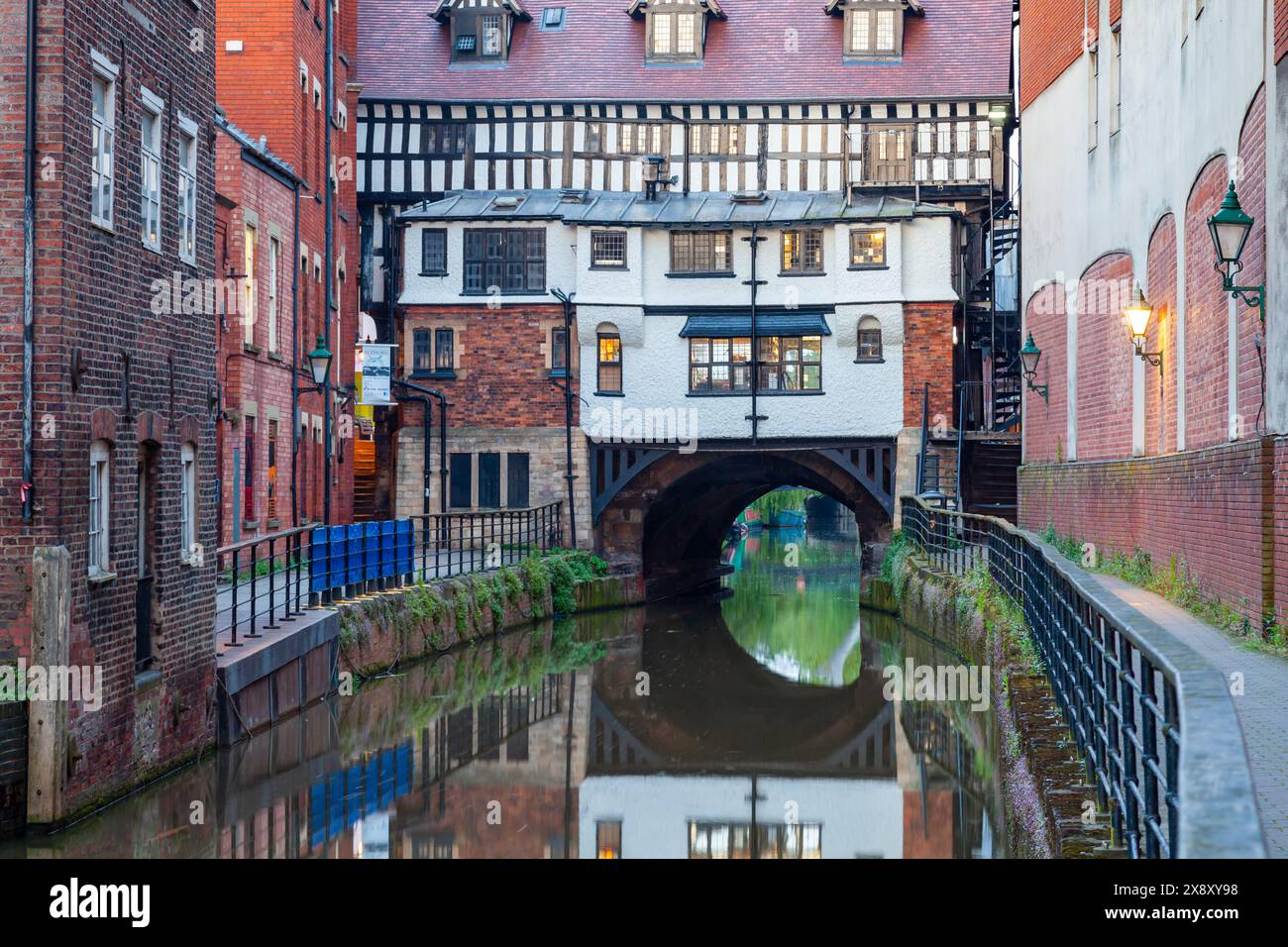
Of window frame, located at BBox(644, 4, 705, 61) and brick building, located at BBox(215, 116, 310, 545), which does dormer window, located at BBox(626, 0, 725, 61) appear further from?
brick building, located at BBox(215, 116, 310, 545)

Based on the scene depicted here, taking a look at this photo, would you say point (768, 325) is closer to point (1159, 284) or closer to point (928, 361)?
point (928, 361)

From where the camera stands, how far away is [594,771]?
51.5ft

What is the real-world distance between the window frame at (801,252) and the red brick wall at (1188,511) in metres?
9.64

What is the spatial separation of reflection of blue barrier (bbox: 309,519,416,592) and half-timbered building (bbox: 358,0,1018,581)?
12.1 meters

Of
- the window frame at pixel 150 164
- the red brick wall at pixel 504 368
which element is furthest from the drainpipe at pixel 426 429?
the window frame at pixel 150 164

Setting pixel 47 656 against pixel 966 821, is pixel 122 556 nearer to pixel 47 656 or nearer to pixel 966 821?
pixel 47 656

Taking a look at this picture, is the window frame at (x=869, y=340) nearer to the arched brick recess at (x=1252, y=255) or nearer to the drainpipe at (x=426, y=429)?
the drainpipe at (x=426, y=429)

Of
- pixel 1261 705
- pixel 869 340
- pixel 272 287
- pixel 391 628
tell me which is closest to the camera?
pixel 1261 705

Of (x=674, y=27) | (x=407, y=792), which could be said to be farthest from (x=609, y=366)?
(x=407, y=792)

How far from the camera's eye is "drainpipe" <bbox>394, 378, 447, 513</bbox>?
34.4 m

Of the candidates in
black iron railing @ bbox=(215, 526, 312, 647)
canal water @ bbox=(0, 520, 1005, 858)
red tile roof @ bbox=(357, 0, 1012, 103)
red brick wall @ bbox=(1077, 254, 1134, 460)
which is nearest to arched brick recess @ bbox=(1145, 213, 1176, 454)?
red brick wall @ bbox=(1077, 254, 1134, 460)

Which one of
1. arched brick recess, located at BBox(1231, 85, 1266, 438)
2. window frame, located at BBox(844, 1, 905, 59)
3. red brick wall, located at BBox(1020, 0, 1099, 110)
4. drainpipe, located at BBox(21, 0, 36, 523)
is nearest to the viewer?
drainpipe, located at BBox(21, 0, 36, 523)

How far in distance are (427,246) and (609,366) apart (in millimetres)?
4601

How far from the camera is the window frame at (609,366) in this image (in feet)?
114
